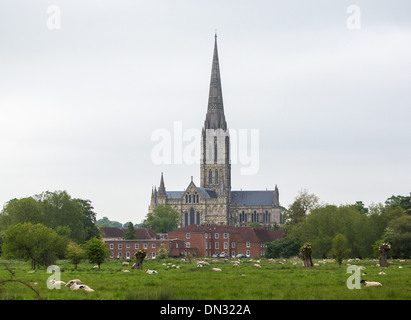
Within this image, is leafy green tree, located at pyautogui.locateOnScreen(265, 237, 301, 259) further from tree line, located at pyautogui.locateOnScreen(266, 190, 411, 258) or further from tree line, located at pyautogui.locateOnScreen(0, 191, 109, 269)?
tree line, located at pyautogui.locateOnScreen(0, 191, 109, 269)

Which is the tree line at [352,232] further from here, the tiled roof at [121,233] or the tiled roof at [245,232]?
the tiled roof at [121,233]

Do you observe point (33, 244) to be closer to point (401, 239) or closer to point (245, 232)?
point (401, 239)

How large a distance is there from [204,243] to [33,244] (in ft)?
226

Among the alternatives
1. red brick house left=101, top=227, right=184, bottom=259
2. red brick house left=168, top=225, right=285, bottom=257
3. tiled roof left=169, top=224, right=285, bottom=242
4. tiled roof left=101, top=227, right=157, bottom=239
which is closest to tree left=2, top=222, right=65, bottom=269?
red brick house left=101, top=227, right=184, bottom=259

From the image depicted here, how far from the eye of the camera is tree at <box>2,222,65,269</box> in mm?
63250

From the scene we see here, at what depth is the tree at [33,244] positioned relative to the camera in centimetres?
6325

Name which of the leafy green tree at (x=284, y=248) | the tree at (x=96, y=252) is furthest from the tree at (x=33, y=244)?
the leafy green tree at (x=284, y=248)

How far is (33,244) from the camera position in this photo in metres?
63.3

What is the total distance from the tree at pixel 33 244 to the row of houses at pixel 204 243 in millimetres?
57214

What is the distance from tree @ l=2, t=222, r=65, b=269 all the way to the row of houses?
5721 centimetres

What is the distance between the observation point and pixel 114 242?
126500 millimetres

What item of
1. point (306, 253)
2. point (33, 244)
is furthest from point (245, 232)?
point (33, 244)
